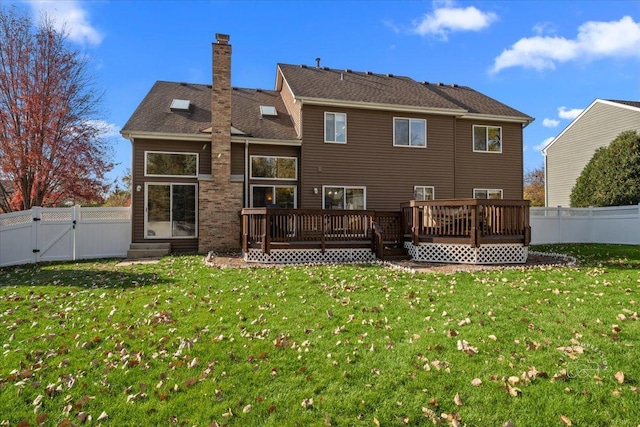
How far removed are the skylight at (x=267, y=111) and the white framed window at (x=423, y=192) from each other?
22.3 feet

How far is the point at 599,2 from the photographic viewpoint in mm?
10922

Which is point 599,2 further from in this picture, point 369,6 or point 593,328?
point 593,328

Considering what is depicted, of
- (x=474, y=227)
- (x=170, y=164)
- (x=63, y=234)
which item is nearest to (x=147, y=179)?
(x=170, y=164)

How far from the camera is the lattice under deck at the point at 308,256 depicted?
1074 centimetres

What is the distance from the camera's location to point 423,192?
1574cm

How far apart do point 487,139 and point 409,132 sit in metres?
4.00

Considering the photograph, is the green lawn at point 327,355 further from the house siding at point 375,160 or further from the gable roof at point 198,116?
the house siding at point 375,160

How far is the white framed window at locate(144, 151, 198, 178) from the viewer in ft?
44.2

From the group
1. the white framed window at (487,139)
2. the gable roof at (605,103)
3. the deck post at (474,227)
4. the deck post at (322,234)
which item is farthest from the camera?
the gable roof at (605,103)

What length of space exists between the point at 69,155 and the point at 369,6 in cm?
1393

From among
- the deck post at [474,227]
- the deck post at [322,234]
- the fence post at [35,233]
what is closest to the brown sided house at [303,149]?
the fence post at [35,233]

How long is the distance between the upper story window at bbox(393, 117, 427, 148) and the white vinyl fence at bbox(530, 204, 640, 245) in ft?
18.7

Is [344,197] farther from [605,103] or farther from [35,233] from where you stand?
[605,103]

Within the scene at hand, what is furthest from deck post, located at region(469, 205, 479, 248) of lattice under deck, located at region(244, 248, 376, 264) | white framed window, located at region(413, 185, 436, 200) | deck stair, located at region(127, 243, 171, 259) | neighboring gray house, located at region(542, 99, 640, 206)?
neighboring gray house, located at region(542, 99, 640, 206)
